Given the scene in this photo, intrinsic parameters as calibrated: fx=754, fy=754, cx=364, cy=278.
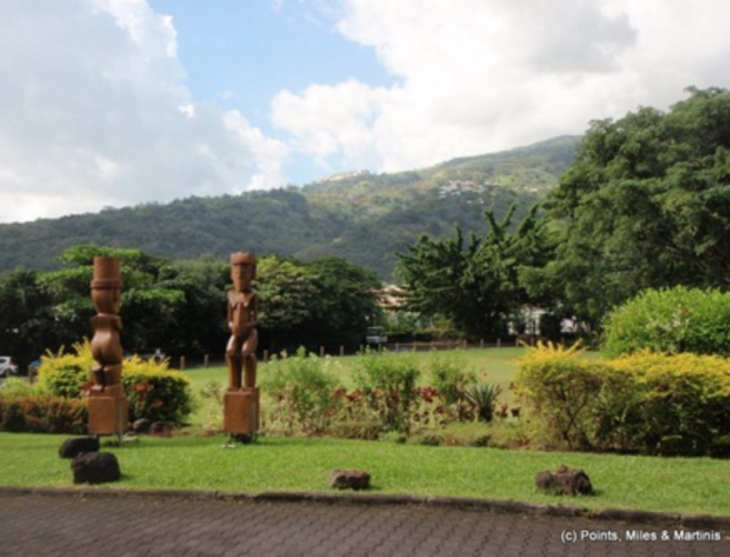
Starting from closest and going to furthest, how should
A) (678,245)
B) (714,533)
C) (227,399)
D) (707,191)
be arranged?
(714,533) → (227,399) → (707,191) → (678,245)

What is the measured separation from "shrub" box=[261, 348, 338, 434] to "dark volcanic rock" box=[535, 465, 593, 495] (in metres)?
5.79

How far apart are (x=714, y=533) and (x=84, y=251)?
38.5 meters

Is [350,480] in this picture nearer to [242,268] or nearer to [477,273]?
[242,268]

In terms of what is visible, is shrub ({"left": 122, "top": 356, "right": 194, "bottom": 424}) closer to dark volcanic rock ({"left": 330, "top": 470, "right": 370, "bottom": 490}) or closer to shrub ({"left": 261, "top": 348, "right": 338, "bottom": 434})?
shrub ({"left": 261, "top": 348, "right": 338, "bottom": 434})

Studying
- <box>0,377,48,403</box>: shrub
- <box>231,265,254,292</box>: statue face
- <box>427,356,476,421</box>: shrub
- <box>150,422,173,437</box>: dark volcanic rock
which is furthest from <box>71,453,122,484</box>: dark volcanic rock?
<box>0,377,48,403</box>: shrub

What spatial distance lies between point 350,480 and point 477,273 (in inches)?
1549

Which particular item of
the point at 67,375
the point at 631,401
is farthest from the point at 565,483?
the point at 67,375

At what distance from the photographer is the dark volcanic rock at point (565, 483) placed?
682 centimetres

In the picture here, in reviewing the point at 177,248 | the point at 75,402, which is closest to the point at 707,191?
the point at 75,402

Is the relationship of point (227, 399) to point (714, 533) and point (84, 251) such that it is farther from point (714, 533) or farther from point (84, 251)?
point (84, 251)

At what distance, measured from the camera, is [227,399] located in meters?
10.6

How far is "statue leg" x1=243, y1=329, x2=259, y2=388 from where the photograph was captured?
10.7 m

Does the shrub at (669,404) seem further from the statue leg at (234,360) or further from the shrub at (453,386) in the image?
the statue leg at (234,360)

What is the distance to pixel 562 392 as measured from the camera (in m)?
10.1
